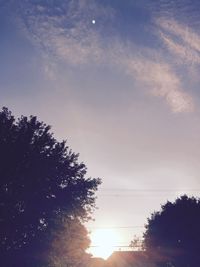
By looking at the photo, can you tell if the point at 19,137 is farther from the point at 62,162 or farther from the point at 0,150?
the point at 62,162

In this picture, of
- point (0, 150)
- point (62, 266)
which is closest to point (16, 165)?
point (0, 150)

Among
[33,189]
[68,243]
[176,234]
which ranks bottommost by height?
[68,243]

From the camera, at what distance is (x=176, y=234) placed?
5484 centimetres

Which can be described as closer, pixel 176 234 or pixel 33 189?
pixel 33 189

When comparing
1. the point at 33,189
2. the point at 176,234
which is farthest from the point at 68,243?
the point at 176,234

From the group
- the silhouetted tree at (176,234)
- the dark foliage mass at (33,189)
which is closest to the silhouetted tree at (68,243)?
the dark foliage mass at (33,189)

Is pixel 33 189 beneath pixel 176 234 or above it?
above

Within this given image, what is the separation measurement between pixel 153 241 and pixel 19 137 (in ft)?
124

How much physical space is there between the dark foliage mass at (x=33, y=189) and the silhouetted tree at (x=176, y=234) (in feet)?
88.3

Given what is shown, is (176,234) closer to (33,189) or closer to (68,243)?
(68,243)

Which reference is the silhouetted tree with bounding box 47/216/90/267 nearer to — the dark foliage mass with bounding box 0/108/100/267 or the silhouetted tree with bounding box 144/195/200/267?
the dark foliage mass with bounding box 0/108/100/267

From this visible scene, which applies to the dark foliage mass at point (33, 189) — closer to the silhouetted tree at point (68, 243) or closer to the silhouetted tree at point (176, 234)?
the silhouetted tree at point (68, 243)

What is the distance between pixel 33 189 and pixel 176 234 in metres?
33.6

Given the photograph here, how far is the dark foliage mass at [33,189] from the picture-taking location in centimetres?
2870
